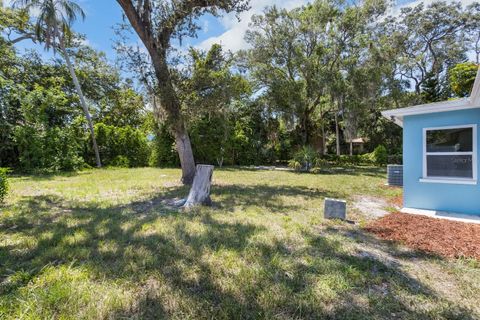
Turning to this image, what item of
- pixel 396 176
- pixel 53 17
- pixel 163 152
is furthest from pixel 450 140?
pixel 53 17

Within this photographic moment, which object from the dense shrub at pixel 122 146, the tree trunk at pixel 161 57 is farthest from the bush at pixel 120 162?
the tree trunk at pixel 161 57

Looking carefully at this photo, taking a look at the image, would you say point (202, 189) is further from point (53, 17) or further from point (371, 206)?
point (53, 17)

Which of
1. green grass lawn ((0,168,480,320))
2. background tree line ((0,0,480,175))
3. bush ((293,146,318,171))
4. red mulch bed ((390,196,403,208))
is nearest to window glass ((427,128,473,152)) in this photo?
red mulch bed ((390,196,403,208))

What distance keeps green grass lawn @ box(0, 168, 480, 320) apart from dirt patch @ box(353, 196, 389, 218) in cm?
82

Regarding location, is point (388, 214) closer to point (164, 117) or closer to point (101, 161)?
point (164, 117)

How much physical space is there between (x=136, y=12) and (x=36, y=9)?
7498 millimetres

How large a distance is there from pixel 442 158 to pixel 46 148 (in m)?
14.2

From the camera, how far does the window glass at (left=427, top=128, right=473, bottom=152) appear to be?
4828 millimetres

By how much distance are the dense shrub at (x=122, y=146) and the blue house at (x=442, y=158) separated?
14.0 m

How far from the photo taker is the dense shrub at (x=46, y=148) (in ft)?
34.1

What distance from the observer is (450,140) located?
500 cm

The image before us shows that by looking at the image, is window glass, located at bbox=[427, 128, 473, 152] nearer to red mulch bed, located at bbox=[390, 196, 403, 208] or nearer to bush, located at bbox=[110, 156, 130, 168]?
red mulch bed, located at bbox=[390, 196, 403, 208]

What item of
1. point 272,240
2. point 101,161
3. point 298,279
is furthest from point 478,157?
point 101,161

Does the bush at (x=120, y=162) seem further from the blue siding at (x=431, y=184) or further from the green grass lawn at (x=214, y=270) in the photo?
the blue siding at (x=431, y=184)
